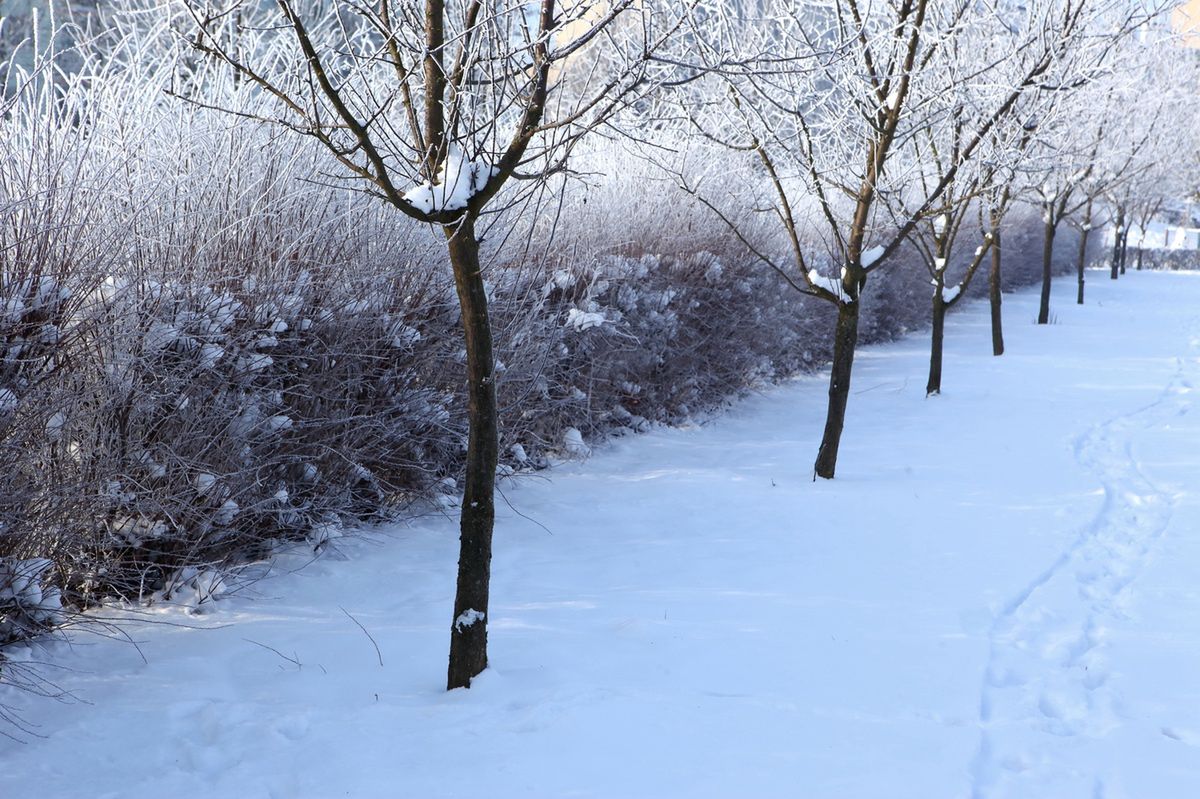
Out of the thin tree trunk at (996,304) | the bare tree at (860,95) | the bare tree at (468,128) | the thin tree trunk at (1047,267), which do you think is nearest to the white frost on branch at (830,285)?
the bare tree at (860,95)

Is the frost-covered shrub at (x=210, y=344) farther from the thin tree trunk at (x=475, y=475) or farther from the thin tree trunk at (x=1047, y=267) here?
the thin tree trunk at (x=1047, y=267)

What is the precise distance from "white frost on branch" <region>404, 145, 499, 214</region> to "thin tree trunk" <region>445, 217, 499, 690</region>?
0.14m

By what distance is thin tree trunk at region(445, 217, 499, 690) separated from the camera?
3.02m

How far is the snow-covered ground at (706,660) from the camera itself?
9.09 feet

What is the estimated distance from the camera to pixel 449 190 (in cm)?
281

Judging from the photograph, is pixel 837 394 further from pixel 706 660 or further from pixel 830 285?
pixel 706 660

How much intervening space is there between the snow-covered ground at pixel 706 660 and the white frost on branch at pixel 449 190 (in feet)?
5.12

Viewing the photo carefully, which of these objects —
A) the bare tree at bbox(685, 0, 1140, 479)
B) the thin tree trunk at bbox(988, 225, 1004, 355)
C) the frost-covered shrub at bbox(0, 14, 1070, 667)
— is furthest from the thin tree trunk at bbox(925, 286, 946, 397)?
the frost-covered shrub at bbox(0, 14, 1070, 667)

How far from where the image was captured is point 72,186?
3.36m

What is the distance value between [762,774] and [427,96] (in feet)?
7.21

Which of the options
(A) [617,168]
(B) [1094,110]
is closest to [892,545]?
(A) [617,168]

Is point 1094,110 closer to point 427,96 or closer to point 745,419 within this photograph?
point 745,419

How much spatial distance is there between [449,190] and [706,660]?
1882 mm

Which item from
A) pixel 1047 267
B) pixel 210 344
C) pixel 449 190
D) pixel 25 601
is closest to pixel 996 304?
pixel 1047 267
